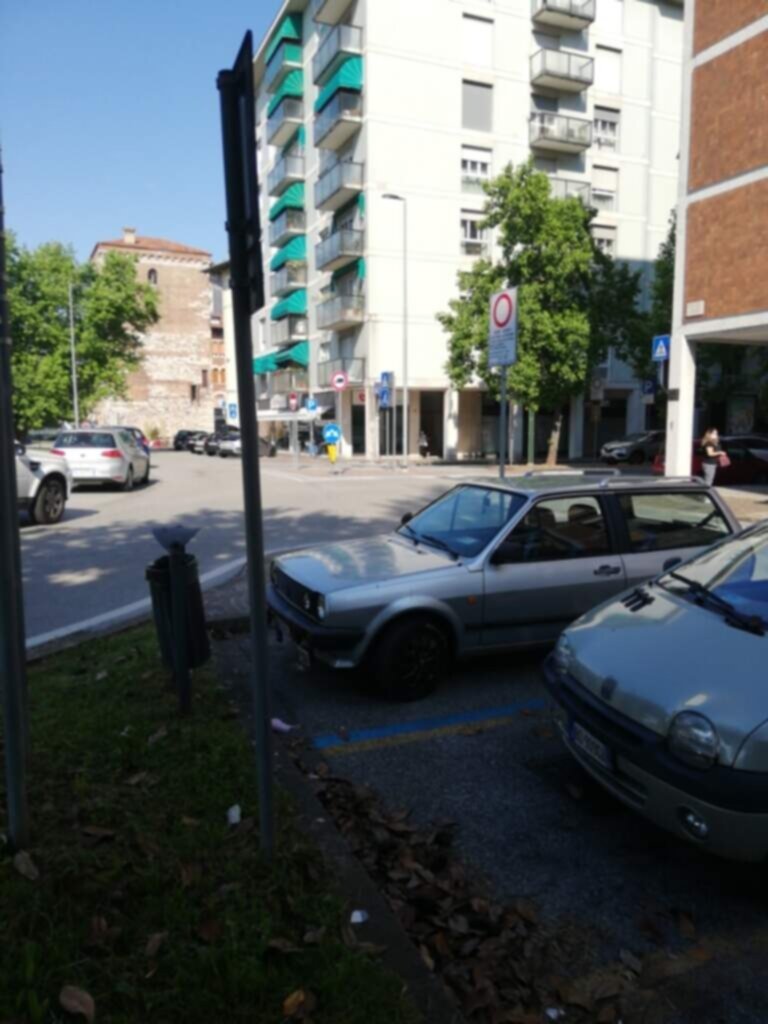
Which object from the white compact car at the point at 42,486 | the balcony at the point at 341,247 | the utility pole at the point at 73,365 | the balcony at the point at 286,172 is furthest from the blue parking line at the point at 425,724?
the balcony at the point at 286,172

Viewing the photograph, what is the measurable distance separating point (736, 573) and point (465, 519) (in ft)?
7.51

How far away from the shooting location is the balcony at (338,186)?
37094 mm

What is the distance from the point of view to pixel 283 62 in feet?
149

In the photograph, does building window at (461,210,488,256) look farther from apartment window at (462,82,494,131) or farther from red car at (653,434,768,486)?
red car at (653,434,768,486)

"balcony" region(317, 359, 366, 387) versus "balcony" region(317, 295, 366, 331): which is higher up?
"balcony" region(317, 295, 366, 331)

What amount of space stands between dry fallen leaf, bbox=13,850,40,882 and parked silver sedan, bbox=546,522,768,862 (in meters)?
2.32

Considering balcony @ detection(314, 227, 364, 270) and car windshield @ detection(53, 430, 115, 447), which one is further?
balcony @ detection(314, 227, 364, 270)

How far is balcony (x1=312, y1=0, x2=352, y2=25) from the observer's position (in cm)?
3734

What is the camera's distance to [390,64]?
35.8 meters

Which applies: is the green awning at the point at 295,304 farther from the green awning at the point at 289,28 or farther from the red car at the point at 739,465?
the red car at the point at 739,465

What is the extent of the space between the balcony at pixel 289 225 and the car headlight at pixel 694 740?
157 ft

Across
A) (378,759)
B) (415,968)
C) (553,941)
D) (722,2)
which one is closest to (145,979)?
(415,968)

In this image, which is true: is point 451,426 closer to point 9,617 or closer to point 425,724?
point 425,724

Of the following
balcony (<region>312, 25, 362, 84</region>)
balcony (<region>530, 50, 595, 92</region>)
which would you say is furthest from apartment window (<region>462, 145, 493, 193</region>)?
balcony (<region>312, 25, 362, 84</region>)
